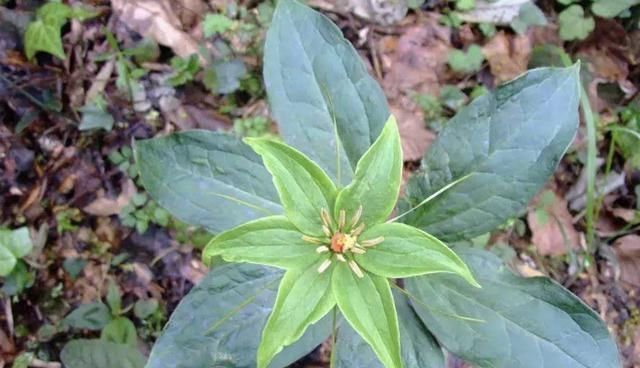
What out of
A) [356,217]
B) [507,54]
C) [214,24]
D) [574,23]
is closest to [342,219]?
[356,217]

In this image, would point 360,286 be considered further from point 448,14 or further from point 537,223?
point 448,14

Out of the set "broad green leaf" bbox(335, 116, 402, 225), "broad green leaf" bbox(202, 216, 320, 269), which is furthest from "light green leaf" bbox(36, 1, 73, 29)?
"broad green leaf" bbox(335, 116, 402, 225)

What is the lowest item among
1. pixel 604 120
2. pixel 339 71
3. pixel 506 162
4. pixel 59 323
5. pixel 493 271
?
pixel 59 323

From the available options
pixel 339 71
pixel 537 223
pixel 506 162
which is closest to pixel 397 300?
pixel 506 162

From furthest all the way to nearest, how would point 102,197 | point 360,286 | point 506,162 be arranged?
point 102,197, point 506,162, point 360,286

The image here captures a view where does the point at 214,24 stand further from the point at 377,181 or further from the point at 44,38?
the point at 377,181

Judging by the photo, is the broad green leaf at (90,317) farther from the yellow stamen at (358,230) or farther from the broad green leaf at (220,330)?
the yellow stamen at (358,230)

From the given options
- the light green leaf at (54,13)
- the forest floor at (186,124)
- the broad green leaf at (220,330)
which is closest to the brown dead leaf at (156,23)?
the forest floor at (186,124)

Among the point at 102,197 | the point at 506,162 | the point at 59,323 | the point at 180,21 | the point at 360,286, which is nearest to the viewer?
the point at 360,286
